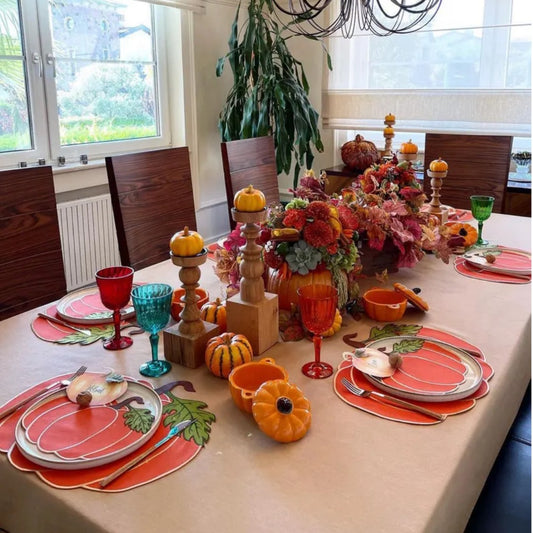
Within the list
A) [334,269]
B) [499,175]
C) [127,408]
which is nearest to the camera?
[127,408]

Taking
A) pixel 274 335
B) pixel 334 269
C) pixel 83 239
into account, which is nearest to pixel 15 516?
pixel 274 335

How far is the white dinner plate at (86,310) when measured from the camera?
123 cm

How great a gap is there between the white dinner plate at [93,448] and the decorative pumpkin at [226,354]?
0.12m

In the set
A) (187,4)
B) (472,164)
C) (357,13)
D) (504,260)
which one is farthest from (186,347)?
(187,4)

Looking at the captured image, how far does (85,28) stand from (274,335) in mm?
2393

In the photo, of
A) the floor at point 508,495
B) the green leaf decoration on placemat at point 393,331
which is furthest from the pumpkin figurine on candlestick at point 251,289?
the floor at point 508,495

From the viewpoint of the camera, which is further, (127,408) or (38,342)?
(38,342)

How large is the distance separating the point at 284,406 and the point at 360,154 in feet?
8.62

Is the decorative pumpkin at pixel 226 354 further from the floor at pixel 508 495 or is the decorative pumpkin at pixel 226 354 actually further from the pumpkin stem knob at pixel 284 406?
the floor at pixel 508 495

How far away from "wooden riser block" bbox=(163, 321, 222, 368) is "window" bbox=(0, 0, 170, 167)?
1.94 meters

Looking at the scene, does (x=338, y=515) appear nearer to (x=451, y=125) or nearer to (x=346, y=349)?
(x=346, y=349)

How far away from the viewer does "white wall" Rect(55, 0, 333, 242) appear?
132 inches

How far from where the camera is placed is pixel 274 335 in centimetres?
114

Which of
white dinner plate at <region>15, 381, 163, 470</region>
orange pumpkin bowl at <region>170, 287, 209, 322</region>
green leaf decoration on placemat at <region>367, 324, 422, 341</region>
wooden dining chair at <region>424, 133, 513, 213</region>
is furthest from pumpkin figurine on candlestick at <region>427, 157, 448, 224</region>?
white dinner plate at <region>15, 381, 163, 470</region>
